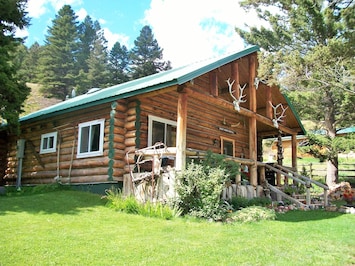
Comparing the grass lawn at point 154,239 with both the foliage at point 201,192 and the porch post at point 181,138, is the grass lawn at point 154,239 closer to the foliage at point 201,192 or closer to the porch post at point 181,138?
the foliage at point 201,192

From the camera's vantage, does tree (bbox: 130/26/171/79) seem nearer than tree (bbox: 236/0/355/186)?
No

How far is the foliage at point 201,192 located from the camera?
842 cm

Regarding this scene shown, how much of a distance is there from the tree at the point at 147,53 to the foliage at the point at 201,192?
3559 centimetres

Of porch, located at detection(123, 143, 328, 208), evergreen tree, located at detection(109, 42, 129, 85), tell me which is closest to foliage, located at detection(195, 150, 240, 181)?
porch, located at detection(123, 143, 328, 208)

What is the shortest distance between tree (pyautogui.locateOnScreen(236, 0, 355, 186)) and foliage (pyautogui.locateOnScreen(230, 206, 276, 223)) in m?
5.45

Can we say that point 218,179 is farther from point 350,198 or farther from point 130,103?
point 350,198

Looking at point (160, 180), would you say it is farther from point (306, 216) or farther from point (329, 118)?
point (329, 118)

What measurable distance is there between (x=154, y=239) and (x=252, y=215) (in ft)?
11.1

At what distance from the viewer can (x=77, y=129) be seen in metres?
13.0

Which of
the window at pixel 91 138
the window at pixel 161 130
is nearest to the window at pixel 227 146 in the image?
the window at pixel 161 130

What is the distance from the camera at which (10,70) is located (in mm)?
13250

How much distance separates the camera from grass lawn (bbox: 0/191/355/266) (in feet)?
17.1

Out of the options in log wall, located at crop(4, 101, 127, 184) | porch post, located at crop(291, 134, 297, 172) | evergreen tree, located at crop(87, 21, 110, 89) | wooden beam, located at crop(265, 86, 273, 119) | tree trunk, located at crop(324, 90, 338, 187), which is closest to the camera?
log wall, located at crop(4, 101, 127, 184)

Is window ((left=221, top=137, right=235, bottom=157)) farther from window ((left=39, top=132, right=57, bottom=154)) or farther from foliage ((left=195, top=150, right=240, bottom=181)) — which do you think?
window ((left=39, top=132, right=57, bottom=154))
